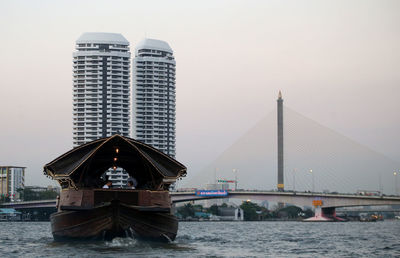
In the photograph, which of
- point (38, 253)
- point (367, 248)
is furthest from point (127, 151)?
point (367, 248)

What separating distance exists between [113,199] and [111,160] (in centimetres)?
581

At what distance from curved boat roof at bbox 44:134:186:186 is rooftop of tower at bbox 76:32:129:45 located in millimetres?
133362

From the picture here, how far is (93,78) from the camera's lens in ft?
545

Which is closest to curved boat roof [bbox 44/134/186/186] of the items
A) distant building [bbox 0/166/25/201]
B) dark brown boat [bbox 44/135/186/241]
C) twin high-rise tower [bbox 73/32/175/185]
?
dark brown boat [bbox 44/135/186/241]

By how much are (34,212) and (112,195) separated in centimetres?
10224

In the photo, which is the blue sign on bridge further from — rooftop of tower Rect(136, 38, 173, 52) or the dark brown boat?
rooftop of tower Rect(136, 38, 173, 52)

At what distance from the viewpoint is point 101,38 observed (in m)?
166

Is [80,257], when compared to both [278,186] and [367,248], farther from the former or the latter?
[278,186]

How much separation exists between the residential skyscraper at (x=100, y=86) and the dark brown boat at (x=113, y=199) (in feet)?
432

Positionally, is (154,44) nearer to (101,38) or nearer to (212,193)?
(101,38)

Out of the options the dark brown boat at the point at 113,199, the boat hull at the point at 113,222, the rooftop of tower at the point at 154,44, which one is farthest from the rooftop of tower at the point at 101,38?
the boat hull at the point at 113,222

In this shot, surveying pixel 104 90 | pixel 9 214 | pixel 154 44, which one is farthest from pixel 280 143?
pixel 154 44

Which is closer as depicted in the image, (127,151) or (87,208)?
(87,208)

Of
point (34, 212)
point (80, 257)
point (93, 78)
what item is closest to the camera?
point (80, 257)
